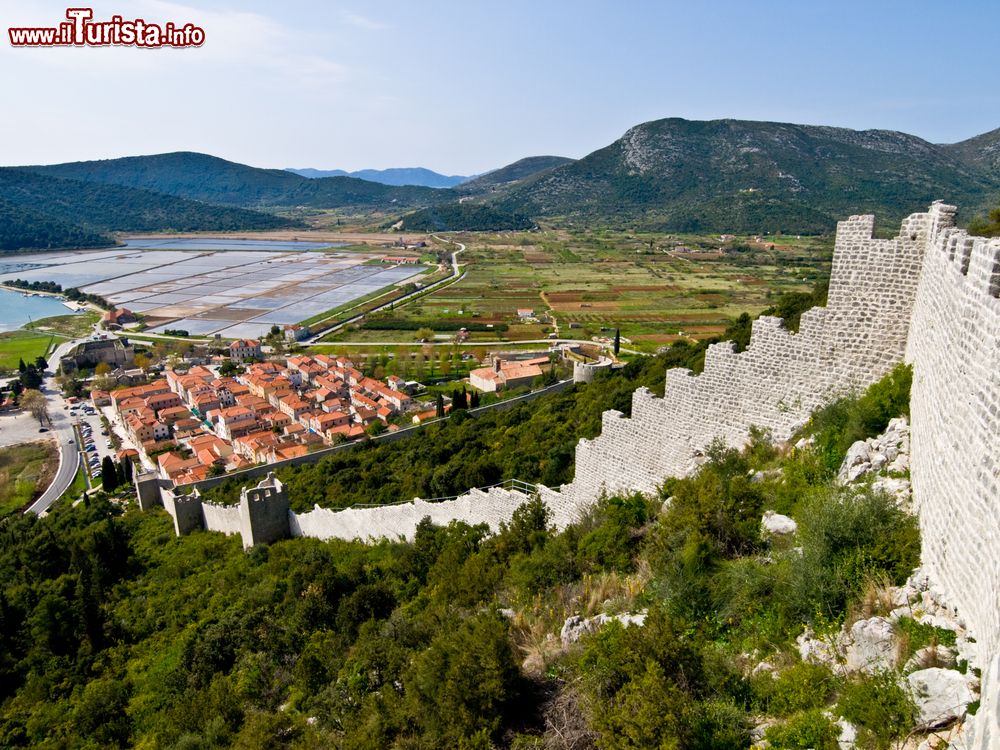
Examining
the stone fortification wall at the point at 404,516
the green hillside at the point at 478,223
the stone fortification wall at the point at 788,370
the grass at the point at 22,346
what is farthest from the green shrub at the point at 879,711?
the green hillside at the point at 478,223

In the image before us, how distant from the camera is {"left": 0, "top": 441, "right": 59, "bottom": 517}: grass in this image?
114ft

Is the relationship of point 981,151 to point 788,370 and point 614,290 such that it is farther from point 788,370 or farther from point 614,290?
point 788,370

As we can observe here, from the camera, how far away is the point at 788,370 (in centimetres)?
918

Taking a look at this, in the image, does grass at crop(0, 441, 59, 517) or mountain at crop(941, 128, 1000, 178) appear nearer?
grass at crop(0, 441, 59, 517)

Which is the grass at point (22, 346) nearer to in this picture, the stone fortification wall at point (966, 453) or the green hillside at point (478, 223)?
the stone fortification wall at point (966, 453)

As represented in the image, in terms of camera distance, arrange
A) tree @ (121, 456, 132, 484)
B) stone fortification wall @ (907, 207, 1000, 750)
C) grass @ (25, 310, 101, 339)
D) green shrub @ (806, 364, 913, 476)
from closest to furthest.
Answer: stone fortification wall @ (907, 207, 1000, 750)
green shrub @ (806, 364, 913, 476)
tree @ (121, 456, 132, 484)
grass @ (25, 310, 101, 339)

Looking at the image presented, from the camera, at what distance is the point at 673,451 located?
10.6 metres

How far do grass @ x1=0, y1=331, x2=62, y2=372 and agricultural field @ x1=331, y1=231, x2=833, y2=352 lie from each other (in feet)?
112

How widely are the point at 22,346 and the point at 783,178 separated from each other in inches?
6578

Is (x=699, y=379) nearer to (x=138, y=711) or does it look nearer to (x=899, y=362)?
(x=899, y=362)

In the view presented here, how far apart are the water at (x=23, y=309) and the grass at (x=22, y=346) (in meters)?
6.78

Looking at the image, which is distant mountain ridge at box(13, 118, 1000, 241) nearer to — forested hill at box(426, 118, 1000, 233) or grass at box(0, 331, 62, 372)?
forested hill at box(426, 118, 1000, 233)

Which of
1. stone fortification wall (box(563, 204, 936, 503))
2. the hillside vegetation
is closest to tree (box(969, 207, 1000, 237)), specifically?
stone fortification wall (box(563, 204, 936, 503))

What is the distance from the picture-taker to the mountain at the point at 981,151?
133000mm
